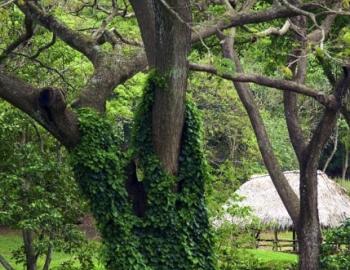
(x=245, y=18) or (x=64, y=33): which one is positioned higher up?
(x=64, y=33)

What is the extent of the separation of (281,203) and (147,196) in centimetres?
1341

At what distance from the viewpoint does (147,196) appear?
10312 millimetres

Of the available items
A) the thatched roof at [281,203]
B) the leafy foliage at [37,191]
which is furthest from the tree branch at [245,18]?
the thatched roof at [281,203]

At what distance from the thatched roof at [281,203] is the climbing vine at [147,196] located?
1230 centimetres

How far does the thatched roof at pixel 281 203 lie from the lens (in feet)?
74.7

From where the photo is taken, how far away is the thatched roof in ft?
74.7

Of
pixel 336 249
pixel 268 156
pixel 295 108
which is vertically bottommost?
pixel 336 249

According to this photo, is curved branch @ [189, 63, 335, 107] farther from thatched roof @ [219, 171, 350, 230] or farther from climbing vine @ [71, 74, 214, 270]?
thatched roof @ [219, 171, 350, 230]

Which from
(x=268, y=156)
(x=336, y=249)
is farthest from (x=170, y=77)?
(x=336, y=249)

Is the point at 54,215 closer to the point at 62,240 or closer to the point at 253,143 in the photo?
the point at 62,240

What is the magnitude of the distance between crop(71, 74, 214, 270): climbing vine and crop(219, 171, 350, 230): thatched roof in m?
12.3

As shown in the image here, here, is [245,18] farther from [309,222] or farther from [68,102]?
[309,222]

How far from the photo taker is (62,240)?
38.5 feet

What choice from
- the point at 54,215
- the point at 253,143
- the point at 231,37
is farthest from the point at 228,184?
the point at 253,143
